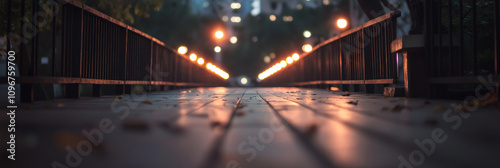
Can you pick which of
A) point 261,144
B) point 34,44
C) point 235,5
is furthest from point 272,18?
point 235,5

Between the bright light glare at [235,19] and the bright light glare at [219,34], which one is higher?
the bright light glare at [235,19]

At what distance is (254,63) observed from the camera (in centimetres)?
5247

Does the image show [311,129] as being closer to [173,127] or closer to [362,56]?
[173,127]

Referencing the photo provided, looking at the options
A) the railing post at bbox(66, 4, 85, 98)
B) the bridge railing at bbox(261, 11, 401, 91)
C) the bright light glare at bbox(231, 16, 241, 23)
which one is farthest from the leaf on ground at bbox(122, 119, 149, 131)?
the bright light glare at bbox(231, 16, 241, 23)

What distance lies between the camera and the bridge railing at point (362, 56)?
6.02 m

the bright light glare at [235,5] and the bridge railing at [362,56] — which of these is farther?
the bright light glare at [235,5]

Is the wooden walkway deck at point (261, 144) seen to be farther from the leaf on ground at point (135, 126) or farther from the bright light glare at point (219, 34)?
the bright light glare at point (219, 34)

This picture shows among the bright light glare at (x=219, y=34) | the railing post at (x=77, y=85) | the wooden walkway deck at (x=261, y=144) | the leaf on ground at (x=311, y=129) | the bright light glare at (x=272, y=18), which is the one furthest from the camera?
the bright light glare at (x=272, y=18)

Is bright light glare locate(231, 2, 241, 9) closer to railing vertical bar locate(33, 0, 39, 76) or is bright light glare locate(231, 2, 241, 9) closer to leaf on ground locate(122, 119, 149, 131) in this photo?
railing vertical bar locate(33, 0, 39, 76)

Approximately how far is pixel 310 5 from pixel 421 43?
28955 mm

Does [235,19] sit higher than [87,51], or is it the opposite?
[235,19]

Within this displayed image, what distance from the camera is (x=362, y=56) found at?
7.35 metres

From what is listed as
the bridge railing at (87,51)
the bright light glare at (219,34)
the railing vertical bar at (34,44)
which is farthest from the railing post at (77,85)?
the bright light glare at (219,34)

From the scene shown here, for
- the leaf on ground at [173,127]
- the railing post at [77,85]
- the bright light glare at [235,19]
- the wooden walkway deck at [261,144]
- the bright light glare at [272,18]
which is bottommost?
the wooden walkway deck at [261,144]
